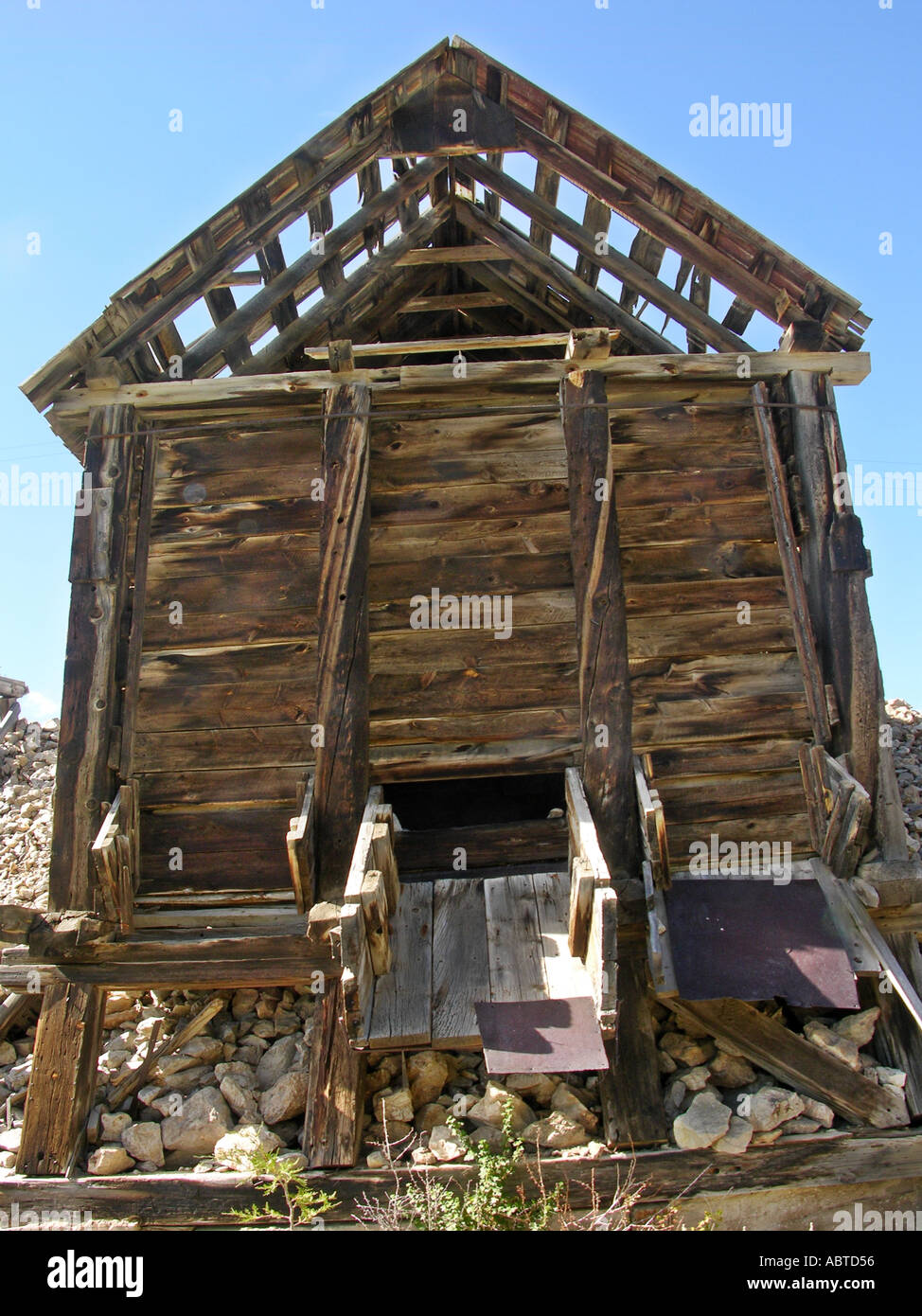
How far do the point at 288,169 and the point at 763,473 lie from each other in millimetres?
3940

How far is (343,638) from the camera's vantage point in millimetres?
5691

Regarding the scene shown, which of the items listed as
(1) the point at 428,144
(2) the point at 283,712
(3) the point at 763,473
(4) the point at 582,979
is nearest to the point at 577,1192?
(4) the point at 582,979

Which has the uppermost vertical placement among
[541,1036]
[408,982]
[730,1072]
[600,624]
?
[600,624]

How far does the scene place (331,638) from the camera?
5.70 meters

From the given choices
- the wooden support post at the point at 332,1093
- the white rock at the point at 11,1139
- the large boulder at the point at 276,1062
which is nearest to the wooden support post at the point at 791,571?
the wooden support post at the point at 332,1093

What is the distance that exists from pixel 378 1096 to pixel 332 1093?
25 centimetres

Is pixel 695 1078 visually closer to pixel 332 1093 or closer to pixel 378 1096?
pixel 378 1096

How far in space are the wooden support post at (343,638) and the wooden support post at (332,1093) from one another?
790mm

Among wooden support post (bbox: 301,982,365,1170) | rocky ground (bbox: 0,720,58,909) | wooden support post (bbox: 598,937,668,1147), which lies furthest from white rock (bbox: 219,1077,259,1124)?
rocky ground (bbox: 0,720,58,909)

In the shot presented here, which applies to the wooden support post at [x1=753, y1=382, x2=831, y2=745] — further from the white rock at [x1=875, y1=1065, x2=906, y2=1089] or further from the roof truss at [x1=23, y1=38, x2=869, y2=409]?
the white rock at [x1=875, y1=1065, x2=906, y2=1089]

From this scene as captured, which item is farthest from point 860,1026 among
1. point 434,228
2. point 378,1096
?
point 434,228

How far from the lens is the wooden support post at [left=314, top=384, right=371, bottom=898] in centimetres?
544

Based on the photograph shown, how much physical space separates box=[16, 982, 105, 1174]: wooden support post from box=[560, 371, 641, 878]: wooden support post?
307 centimetres
